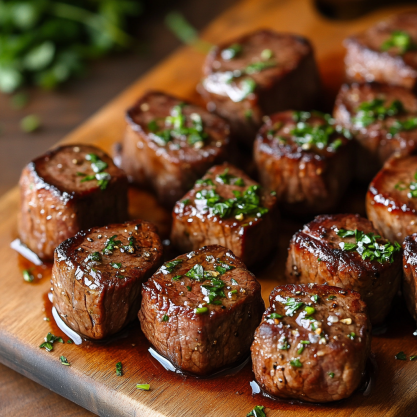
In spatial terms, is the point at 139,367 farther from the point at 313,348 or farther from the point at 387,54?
the point at 387,54

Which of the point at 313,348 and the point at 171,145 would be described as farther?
the point at 171,145

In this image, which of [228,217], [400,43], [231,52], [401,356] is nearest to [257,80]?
[231,52]

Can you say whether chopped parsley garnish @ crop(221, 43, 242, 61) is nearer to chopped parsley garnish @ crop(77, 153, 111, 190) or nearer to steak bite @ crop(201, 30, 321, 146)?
steak bite @ crop(201, 30, 321, 146)

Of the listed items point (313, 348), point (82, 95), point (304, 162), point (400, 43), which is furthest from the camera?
point (82, 95)

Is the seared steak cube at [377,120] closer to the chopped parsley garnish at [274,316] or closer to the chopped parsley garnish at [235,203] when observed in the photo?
the chopped parsley garnish at [235,203]

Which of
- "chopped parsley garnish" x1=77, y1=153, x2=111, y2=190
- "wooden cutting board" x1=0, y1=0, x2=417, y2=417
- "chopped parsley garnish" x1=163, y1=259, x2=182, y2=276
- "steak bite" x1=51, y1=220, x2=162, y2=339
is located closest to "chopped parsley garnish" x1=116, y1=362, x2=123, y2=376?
"wooden cutting board" x1=0, y1=0, x2=417, y2=417

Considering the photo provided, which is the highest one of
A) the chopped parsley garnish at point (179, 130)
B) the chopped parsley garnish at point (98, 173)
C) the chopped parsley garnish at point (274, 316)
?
the chopped parsley garnish at point (98, 173)

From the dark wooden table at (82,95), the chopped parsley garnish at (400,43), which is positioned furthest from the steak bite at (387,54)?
the dark wooden table at (82,95)
